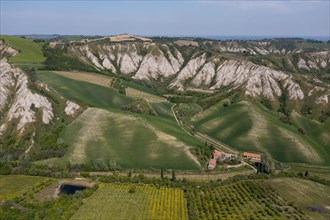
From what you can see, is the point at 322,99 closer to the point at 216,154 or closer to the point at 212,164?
the point at 216,154

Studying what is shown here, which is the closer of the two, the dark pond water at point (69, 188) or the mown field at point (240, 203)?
the mown field at point (240, 203)

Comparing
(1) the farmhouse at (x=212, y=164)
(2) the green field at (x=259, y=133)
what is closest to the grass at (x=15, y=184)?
(1) the farmhouse at (x=212, y=164)

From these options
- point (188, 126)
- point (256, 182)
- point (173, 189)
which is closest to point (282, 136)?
point (188, 126)

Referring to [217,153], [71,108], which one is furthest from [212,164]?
[71,108]

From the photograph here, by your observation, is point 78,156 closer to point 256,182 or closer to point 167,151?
point 167,151

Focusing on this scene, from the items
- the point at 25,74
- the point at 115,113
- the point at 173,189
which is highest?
the point at 25,74

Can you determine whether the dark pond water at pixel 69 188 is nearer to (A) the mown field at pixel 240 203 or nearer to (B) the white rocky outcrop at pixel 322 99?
(A) the mown field at pixel 240 203

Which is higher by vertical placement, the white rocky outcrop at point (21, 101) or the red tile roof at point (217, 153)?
the white rocky outcrop at point (21, 101)
